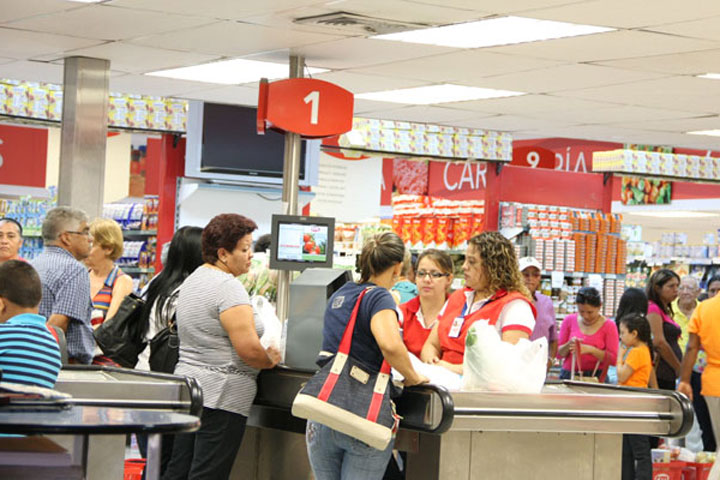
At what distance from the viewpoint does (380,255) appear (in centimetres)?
447

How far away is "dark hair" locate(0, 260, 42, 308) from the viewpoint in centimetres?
378

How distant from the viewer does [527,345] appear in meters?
4.44

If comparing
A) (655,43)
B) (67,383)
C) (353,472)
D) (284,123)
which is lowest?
(353,472)

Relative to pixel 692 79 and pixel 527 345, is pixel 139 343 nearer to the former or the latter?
pixel 527 345

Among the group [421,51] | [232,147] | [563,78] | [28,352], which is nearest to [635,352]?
[563,78]

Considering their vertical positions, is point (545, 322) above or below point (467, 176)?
below

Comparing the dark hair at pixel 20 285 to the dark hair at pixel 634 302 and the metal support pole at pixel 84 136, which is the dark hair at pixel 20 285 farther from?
the dark hair at pixel 634 302

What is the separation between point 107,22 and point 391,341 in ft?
11.6

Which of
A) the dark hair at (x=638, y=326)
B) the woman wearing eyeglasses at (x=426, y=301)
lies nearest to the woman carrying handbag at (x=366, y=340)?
the woman wearing eyeglasses at (x=426, y=301)

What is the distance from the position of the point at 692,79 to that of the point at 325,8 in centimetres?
295

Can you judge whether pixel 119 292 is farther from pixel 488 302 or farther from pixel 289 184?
pixel 488 302

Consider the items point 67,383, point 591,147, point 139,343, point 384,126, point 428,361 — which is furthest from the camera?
point 591,147

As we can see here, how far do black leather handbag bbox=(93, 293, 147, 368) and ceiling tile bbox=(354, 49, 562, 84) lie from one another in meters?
2.86

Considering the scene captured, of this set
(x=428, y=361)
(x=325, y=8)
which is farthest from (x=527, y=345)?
(x=325, y=8)
